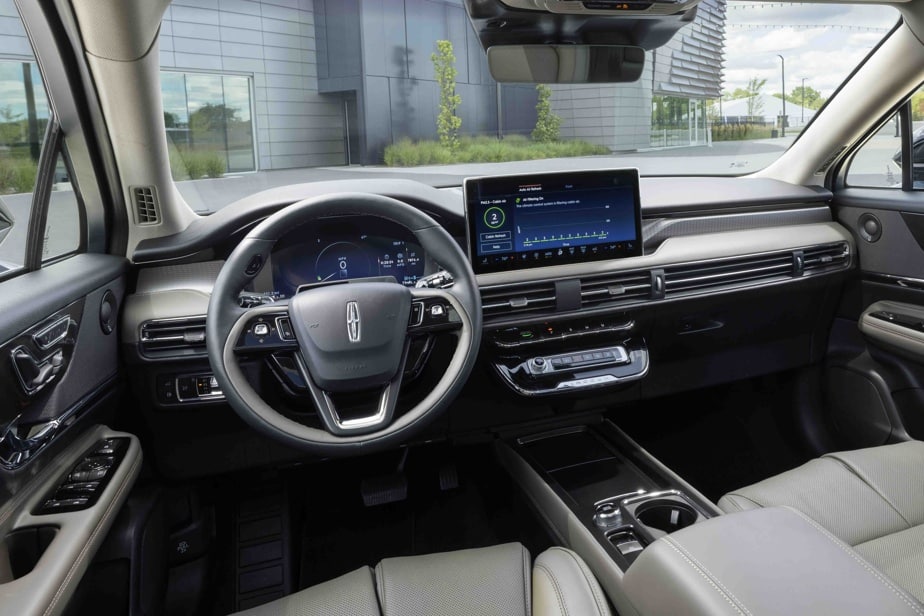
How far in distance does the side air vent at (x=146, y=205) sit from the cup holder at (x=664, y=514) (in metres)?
1.82

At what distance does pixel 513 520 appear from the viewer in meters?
2.77

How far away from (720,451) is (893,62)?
175 cm

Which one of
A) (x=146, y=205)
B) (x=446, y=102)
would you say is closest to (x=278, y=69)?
(x=446, y=102)

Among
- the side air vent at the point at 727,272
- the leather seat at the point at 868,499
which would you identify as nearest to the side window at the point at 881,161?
the side air vent at the point at 727,272

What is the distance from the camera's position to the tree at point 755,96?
130 inches

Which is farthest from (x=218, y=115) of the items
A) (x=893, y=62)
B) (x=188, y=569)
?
(x=893, y=62)

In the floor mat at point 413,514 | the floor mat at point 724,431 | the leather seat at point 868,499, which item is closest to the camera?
the leather seat at point 868,499

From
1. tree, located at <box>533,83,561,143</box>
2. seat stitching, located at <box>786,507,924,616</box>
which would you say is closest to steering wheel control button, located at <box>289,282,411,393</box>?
seat stitching, located at <box>786,507,924,616</box>

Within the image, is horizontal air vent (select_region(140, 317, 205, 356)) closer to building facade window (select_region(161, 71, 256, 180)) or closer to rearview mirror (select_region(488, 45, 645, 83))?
building facade window (select_region(161, 71, 256, 180))

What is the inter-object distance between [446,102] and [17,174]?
170cm

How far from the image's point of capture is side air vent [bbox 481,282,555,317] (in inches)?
96.4

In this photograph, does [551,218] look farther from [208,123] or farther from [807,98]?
[807,98]

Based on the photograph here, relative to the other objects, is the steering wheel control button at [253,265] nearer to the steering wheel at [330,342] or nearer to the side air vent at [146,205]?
the steering wheel at [330,342]

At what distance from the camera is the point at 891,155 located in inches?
120
